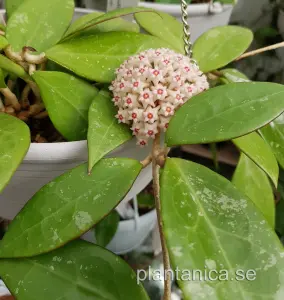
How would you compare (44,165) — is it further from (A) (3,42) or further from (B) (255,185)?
(B) (255,185)

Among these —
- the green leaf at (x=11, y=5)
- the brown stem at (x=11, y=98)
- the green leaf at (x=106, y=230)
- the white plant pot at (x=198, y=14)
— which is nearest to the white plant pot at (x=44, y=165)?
the brown stem at (x=11, y=98)

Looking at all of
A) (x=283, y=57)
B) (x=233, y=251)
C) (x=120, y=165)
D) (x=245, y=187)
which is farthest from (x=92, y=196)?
(x=283, y=57)

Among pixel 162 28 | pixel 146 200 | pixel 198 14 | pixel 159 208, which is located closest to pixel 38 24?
pixel 162 28

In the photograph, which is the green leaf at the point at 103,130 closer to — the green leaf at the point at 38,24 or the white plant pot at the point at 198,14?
the green leaf at the point at 38,24

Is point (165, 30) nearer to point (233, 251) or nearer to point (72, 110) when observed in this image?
point (72, 110)

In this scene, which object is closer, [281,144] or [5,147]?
[5,147]

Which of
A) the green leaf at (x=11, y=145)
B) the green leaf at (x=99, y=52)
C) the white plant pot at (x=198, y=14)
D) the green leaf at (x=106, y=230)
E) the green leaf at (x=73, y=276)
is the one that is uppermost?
the green leaf at (x=99, y=52)
